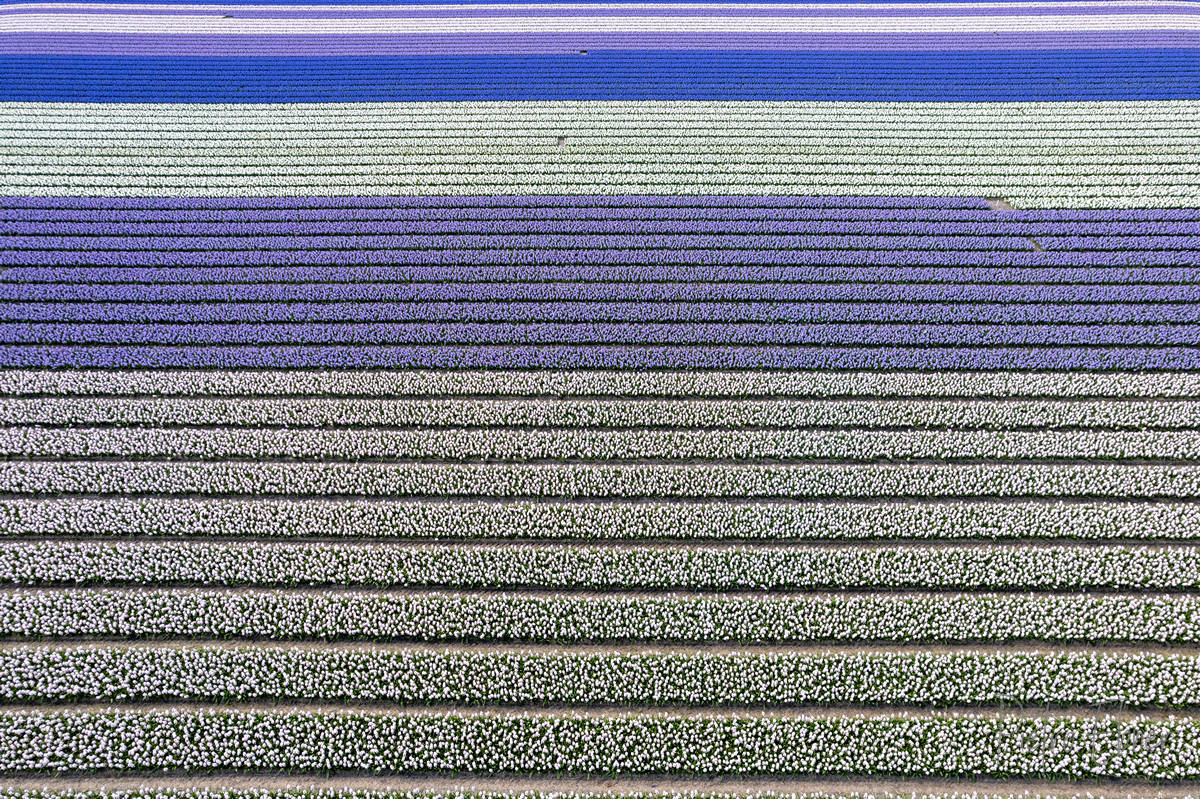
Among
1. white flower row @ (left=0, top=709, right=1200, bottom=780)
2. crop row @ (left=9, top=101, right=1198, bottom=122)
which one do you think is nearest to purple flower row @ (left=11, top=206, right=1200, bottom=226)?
crop row @ (left=9, top=101, right=1198, bottom=122)

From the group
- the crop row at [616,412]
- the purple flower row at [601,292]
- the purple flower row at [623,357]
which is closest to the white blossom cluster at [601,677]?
the crop row at [616,412]

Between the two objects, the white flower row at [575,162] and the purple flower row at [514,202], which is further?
the white flower row at [575,162]

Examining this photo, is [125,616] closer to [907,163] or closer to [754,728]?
[754,728]

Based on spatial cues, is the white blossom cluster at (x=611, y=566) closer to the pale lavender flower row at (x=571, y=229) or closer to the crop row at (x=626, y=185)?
the pale lavender flower row at (x=571, y=229)

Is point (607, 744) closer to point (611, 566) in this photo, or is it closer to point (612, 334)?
point (611, 566)

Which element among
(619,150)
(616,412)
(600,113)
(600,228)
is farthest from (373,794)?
(600,113)

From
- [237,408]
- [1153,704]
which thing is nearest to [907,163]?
[1153,704]
